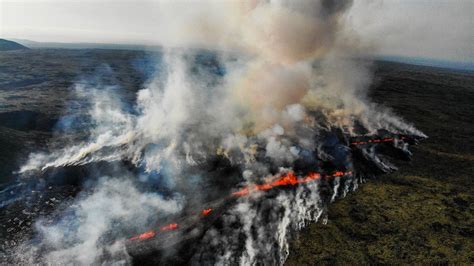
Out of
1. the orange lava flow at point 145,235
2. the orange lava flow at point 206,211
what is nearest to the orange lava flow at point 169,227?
the orange lava flow at point 145,235

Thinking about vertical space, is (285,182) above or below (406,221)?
above

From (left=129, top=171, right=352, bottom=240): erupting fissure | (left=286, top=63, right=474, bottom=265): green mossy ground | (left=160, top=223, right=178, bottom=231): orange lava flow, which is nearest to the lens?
(left=286, top=63, right=474, bottom=265): green mossy ground

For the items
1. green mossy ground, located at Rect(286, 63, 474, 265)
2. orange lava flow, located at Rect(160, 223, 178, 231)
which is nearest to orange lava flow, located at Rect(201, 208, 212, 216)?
orange lava flow, located at Rect(160, 223, 178, 231)

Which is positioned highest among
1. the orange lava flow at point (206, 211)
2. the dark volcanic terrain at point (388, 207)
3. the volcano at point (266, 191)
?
the orange lava flow at point (206, 211)

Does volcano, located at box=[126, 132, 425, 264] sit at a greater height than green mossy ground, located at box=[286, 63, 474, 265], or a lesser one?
greater

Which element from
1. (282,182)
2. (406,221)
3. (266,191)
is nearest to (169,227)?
(266,191)

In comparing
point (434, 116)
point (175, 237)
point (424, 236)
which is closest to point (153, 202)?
point (175, 237)

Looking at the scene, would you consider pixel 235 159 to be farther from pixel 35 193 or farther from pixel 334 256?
pixel 35 193

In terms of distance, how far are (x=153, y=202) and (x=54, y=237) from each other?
16.1ft

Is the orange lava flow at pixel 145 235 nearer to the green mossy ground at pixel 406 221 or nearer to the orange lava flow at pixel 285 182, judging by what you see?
the orange lava flow at pixel 285 182

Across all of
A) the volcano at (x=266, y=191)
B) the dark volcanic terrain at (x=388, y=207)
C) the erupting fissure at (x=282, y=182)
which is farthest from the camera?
the erupting fissure at (x=282, y=182)

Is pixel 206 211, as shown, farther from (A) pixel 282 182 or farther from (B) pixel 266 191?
(A) pixel 282 182

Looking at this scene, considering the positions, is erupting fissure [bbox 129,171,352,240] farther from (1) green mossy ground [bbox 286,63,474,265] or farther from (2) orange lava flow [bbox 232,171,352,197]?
(1) green mossy ground [bbox 286,63,474,265]

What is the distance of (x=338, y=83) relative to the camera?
49.7 metres
